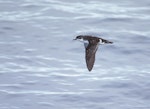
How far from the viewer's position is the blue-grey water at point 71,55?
1712cm

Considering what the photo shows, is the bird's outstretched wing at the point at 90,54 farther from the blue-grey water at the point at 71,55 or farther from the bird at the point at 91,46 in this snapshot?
the blue-grey water at the point at 71,55

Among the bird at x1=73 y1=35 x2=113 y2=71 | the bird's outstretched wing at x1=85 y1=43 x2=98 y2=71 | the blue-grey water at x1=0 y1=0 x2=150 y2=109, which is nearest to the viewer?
the bird's outstretched wing at x1=85 y1=43 x2=98 y2=71

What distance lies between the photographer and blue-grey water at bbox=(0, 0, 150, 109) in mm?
17125

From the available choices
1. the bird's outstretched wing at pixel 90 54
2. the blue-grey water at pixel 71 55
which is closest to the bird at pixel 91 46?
the bird's outstretched wing at pixel 90 54

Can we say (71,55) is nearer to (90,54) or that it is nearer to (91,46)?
(91,46)

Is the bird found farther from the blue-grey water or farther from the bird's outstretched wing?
the blue-grey water

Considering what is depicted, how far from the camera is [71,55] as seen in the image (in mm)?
18938

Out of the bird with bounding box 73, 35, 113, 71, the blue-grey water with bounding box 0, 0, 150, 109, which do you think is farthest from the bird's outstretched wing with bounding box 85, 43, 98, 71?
the blue-grey water with bounding box 0, 0, 150, 109

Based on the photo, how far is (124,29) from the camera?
2061cm

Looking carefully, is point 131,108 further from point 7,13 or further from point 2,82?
point 7,13

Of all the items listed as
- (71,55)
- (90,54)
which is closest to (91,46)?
(90,54)

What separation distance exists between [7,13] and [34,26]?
123 cm

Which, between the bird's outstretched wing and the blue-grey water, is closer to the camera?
the bird's outstretched wing

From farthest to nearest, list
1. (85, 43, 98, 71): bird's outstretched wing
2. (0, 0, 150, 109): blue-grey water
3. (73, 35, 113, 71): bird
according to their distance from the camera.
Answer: (0, 0, 150, 109): blue-grey water → (73, 35, 113, 71): bird → (85, 43, 98, 71): bird's outstretched wing
